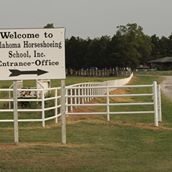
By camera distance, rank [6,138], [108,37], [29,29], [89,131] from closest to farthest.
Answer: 1. [29,29]
2. [6,138]
3. [89,131]
4. [108,37]

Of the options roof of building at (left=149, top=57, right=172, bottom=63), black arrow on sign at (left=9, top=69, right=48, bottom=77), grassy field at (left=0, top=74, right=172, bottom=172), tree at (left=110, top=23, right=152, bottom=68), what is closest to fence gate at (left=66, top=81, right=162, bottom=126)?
grassy field at (left=0, top=74, right=172, bottom=172)

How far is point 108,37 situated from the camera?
152125 millimetres

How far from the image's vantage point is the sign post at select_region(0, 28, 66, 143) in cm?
1359

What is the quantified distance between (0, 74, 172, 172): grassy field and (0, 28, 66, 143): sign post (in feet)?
4.53

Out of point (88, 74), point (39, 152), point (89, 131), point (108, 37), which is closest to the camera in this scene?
point (39, 152)

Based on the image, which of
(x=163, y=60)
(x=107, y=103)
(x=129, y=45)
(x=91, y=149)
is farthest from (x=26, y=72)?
(x=163, y=60)

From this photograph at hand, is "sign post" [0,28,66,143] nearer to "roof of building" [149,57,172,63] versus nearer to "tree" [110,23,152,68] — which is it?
"tree" [110,23,152,68]

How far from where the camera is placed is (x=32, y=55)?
44.9ft

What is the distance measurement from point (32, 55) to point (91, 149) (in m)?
2.55

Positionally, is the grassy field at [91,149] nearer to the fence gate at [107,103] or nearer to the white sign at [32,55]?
the fence gate at [107,103]

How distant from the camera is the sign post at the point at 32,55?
44.6ft

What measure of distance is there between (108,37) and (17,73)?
13916 cm

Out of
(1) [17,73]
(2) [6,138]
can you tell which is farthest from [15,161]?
(2) [6,138]

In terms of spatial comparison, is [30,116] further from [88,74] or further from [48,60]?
[88,74]
